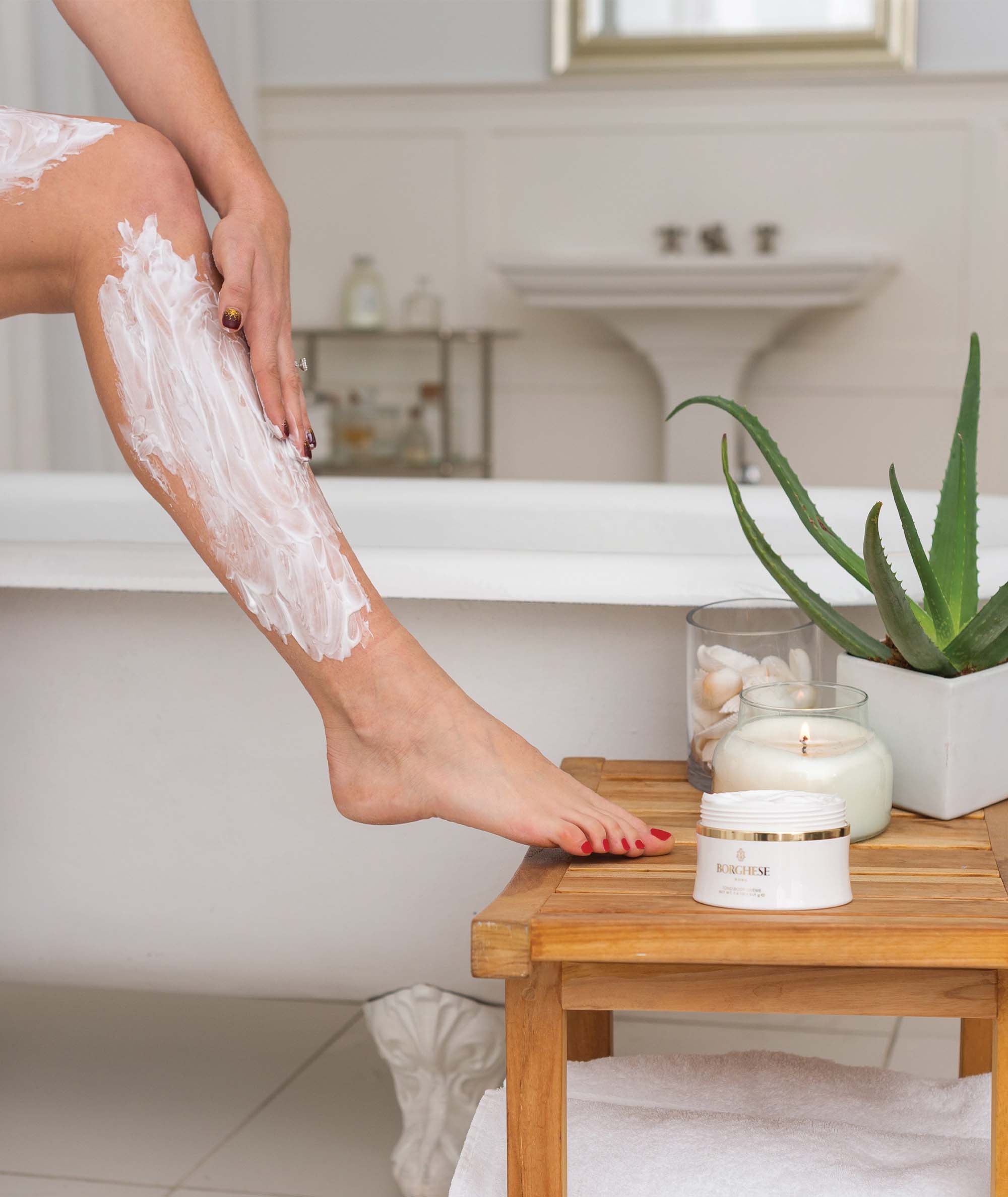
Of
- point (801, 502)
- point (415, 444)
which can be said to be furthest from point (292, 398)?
point (415, 444)

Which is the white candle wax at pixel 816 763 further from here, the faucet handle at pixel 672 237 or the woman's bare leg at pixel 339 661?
the faucet handle at pixel 672 237

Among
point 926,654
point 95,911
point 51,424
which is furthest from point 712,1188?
point 51,424

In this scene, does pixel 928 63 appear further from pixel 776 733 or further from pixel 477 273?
pixel 776 733

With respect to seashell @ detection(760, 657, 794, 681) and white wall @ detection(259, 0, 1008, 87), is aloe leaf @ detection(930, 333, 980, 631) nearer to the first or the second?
seashell @ detection(760, 657, 794, 681)

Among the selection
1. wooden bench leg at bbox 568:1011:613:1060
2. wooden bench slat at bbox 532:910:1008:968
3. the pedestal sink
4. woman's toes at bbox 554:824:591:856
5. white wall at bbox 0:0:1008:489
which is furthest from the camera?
white wall at bbox 0:0:1008:489

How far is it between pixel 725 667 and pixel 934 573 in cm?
17

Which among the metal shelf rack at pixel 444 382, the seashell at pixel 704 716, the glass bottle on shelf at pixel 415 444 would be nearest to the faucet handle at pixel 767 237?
the metal shelf rack at pixel 444 382

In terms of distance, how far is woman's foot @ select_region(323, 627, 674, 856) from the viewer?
99cm

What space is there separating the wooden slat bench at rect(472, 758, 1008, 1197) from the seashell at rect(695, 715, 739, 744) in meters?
0.22

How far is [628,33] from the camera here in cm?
376

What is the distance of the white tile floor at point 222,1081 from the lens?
1.33m

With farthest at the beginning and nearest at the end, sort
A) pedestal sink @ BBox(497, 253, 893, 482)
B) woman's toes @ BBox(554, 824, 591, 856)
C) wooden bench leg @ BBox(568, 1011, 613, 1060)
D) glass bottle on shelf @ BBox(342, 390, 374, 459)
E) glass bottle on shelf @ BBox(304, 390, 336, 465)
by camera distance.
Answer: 1. glass bottle on shelf @ BBox(342, 390, 374, 459)
2. glass bottle on shelf @ BBox(304, 390, 336, 465)
3. pedestal sink @ BBox(497, 253, 893, 482)
4. wooden bench leg @ BBox(568, 1011, 613, 1060)
5. woman's toes @ BBox(554, 824, 591, 856)

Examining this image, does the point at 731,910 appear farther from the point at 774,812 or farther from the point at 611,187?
the point at 611,187

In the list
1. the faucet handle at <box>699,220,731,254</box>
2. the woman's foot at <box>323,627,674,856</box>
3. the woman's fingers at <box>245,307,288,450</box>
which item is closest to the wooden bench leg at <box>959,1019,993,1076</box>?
the woman's foot at <box>323,627,674,856</box>
